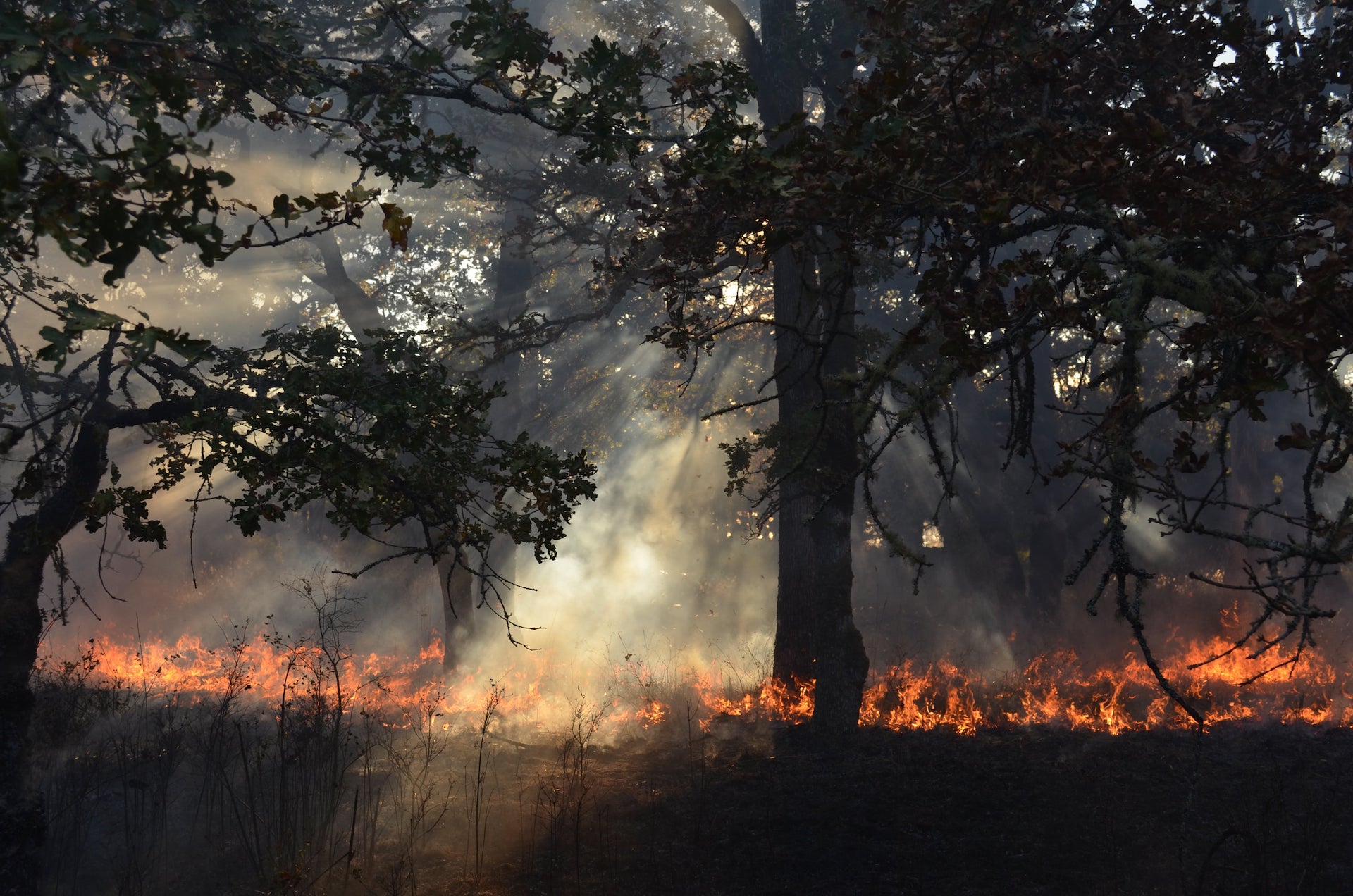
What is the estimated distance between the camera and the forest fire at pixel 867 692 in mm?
13156

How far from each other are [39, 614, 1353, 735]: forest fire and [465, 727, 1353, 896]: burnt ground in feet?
3.64

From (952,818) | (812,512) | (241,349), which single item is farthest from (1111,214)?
(812,512)

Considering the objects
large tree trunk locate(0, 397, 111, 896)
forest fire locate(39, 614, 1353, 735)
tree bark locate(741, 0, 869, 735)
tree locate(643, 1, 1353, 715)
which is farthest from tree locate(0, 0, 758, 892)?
tree bark locate(741, 0, 869, 735)

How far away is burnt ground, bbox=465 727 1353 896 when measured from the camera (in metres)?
Result: 7.37

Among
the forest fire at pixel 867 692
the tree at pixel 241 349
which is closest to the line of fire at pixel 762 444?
the tree at pixel 241 349

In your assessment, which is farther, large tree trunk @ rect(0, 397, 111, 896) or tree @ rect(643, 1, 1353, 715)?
large tree trunk @ rect(0, 397, 111, 896)

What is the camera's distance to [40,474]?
18.5ft

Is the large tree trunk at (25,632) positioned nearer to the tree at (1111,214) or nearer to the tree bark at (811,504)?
the tree at (1111,214)

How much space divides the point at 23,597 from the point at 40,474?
7.60 feet

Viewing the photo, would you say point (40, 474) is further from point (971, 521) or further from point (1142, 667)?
point (971, 521)

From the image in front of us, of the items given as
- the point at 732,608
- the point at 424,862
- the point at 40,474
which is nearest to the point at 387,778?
the point at 424,862

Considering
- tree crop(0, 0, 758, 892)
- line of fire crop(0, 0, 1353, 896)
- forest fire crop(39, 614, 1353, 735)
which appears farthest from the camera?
forest fire crop(39, 614, 1353, 735)

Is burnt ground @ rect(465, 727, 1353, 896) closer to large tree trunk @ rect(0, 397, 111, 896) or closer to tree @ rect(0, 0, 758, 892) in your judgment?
large tree trunk @ rect(0, 397, 111, 896)

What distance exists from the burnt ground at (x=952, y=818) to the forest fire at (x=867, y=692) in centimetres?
111
